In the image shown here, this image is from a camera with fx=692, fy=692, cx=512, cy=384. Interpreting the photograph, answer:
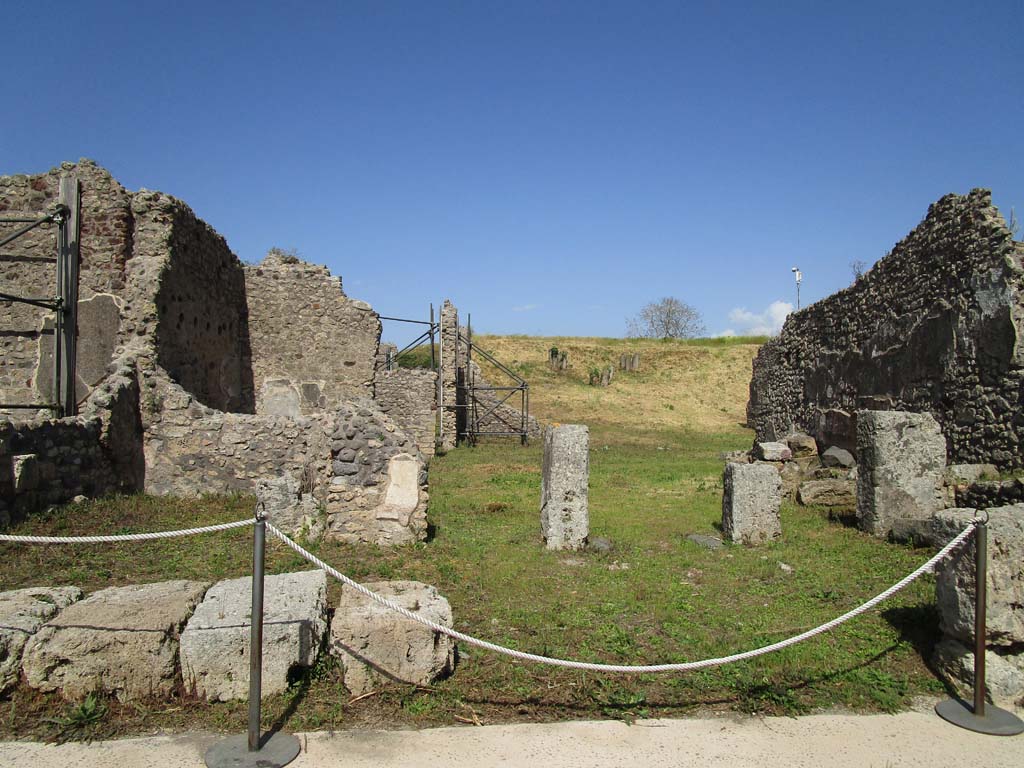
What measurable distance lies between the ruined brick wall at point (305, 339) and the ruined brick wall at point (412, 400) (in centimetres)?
385

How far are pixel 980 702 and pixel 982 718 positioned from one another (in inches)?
3.7

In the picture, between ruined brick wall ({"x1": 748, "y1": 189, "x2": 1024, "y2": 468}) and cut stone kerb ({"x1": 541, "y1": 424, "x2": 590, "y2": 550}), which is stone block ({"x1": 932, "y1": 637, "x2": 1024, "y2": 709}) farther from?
ruined brick wall ({"x1": 748, "y1": 189, "x2": 1024, "y2": 468})

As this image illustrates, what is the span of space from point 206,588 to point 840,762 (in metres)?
4.20

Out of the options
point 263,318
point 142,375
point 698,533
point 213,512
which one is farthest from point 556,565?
point 263,318

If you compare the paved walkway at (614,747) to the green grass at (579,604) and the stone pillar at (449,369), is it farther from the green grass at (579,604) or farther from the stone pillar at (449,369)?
the stone pillar at (449,369)

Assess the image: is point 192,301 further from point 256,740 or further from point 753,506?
point 256,740

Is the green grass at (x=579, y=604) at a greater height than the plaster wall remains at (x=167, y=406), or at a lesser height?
lesser

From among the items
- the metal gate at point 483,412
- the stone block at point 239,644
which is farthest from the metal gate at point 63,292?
the metal gate at point 483,412

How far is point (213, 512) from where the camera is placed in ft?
30.9

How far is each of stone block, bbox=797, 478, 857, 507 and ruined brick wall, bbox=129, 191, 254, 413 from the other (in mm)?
10747

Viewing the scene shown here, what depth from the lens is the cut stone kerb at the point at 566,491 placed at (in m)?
8.35

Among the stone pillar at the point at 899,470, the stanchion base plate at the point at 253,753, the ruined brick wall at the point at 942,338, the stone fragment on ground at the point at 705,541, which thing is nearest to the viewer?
the stanchion base plate at the point at 253,753

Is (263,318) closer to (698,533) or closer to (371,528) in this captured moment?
(371,528)

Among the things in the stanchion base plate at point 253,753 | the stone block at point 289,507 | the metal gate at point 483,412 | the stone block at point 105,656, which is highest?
the metal gate at point 483,412
